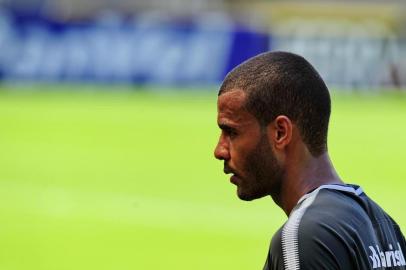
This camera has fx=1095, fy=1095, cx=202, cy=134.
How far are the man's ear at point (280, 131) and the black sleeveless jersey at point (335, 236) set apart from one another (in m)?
0.18

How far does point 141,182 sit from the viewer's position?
14.2m

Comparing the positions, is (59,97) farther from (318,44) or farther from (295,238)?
(295,238)

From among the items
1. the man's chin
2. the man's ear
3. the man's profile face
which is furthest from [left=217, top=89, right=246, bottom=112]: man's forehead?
the man's chin

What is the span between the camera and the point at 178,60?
23703 millimetres

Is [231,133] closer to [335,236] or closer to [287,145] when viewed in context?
[287,145]

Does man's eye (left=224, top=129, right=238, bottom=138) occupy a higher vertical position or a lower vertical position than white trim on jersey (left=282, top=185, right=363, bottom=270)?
higher

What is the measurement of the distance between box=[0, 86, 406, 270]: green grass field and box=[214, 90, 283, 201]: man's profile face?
667cm

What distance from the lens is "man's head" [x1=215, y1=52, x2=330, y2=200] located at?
11.3ft

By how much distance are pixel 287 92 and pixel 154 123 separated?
52.1 ft

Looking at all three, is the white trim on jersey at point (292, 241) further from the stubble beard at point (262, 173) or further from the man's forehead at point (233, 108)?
the man's forehead at point (233, 108)

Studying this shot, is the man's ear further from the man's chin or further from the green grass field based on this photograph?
the green grass field

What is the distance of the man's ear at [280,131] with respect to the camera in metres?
3.43

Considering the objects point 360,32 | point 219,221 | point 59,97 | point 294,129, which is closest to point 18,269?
point 219,221

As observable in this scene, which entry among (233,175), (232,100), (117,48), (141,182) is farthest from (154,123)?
(232,100)
